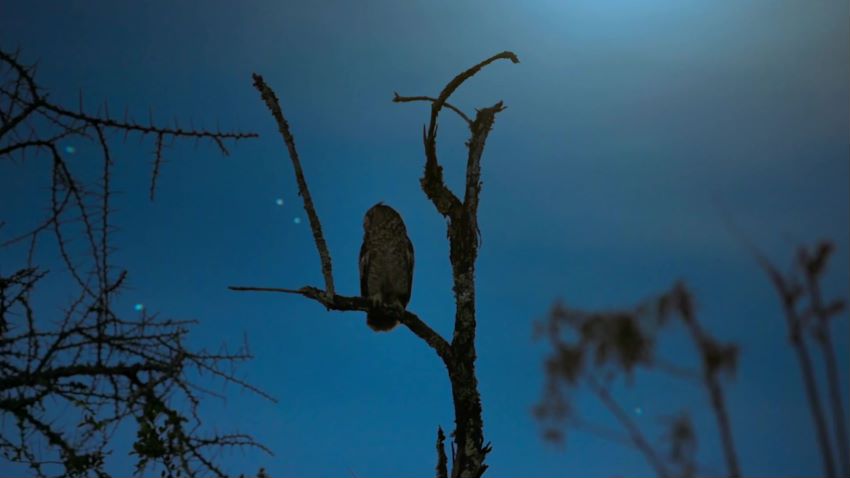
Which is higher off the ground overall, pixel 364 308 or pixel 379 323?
pixel 379 323

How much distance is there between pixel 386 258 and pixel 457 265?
301 cm

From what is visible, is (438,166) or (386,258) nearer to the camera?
(438,166)

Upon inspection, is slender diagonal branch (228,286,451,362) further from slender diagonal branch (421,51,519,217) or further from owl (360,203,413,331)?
owl (360,203,413,331)

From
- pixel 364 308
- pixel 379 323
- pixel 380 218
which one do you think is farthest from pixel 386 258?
pixel 364 308

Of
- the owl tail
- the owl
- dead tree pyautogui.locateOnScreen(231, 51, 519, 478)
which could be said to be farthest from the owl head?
dead tree pyautogui.locateOnScreen(231, 51, 519, 478)

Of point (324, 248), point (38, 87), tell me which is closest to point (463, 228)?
point (324, 248)

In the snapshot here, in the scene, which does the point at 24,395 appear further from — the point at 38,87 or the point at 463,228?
the point at 463,228

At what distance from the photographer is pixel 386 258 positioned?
32.1ft

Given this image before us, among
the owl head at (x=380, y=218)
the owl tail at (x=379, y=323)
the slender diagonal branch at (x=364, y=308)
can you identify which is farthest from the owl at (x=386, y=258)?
the slender diagonal branch at (x=364, y=308)

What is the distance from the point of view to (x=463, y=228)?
6.90m

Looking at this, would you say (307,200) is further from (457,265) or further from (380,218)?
(380,218)

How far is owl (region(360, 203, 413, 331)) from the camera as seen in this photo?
9.66m

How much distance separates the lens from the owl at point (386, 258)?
9.66 m

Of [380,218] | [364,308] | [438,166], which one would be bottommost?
[364,308]
